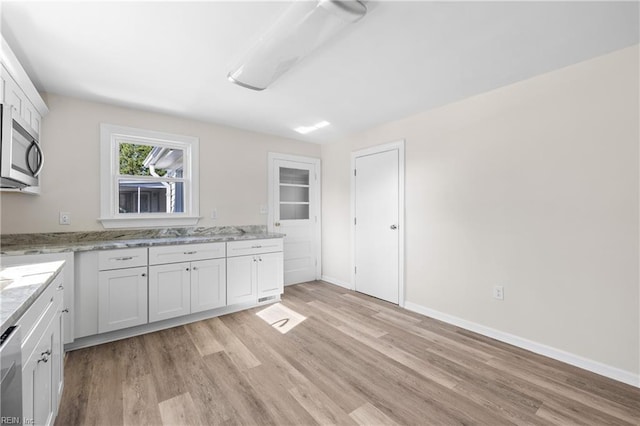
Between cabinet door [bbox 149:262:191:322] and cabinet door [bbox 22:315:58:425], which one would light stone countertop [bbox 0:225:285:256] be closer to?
cabinet door [bbox 149:262:191:322]

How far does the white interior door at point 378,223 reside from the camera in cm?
368

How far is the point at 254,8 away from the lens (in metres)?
1.70

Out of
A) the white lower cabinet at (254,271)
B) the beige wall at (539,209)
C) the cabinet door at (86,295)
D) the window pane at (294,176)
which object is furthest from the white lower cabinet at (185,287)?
the beige wall at (539,209)

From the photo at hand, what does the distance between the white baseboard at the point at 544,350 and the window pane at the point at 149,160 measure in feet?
11.3

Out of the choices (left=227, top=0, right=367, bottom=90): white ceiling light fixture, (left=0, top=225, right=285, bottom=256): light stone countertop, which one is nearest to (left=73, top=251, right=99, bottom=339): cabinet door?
(left=0, top=225, right=285, bottom=256): light stone countertop

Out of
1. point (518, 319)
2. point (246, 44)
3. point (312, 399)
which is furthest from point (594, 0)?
point (312, 399)

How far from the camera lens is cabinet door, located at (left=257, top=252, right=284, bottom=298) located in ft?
11.8

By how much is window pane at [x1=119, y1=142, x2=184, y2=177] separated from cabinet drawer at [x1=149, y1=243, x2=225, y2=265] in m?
1.05

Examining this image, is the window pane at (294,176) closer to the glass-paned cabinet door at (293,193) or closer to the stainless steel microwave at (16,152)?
the glass-paned cabinet door at (293,193)

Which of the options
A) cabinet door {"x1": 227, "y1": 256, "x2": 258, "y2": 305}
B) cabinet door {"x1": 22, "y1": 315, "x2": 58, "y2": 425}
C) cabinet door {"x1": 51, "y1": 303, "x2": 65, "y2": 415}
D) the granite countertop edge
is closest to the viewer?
cabinet door {"x1": 22, "y1": 315, "x2": 58, "y2": 425}

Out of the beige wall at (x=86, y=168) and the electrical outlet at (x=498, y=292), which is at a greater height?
the beige wall at (x=86, y=168)

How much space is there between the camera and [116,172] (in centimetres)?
317

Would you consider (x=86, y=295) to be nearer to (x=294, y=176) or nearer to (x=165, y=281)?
(x=165, y=281)

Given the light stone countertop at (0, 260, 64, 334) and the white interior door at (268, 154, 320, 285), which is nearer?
the light stone countertop at (0, 260, 64, 334)
